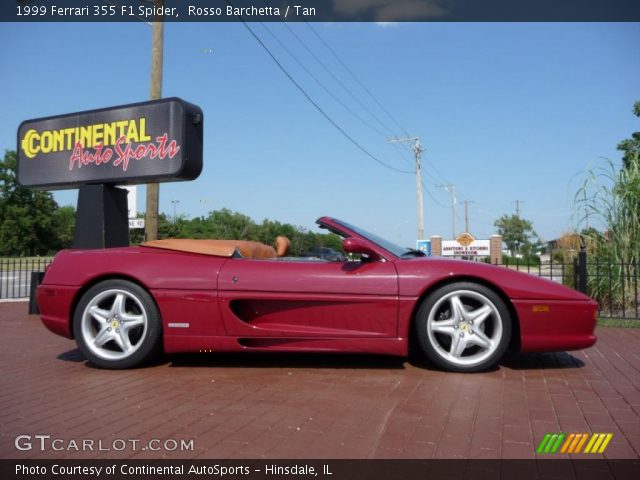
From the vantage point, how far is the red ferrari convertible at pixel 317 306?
143 inches

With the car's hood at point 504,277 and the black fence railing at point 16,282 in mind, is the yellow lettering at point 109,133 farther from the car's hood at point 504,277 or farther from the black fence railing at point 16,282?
the black fence railing at point 16,282

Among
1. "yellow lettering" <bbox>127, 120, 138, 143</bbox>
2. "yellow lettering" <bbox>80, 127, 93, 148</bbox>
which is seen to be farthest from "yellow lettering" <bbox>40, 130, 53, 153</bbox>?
"yellow lettering" <bbox>127, 120, 138, 143</bbox>

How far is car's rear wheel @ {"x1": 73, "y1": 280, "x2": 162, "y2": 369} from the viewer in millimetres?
3898

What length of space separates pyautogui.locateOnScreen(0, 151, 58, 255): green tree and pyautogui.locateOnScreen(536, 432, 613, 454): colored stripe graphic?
2701 inches

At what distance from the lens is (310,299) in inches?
145

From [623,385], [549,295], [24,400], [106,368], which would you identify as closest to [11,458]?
[24,400]

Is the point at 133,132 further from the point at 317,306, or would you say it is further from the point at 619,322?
the point at 619,322

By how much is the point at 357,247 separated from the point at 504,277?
111cm

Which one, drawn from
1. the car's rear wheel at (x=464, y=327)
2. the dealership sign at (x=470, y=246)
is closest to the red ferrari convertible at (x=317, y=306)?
the car's rear wheel at (x=464, y=327)

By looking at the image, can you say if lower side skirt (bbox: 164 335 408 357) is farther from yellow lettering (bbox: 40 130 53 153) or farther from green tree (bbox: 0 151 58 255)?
green tree (bbox: 0 151 58 255)

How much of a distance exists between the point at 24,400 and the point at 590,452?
129 inches

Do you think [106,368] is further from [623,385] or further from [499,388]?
[623,385]
